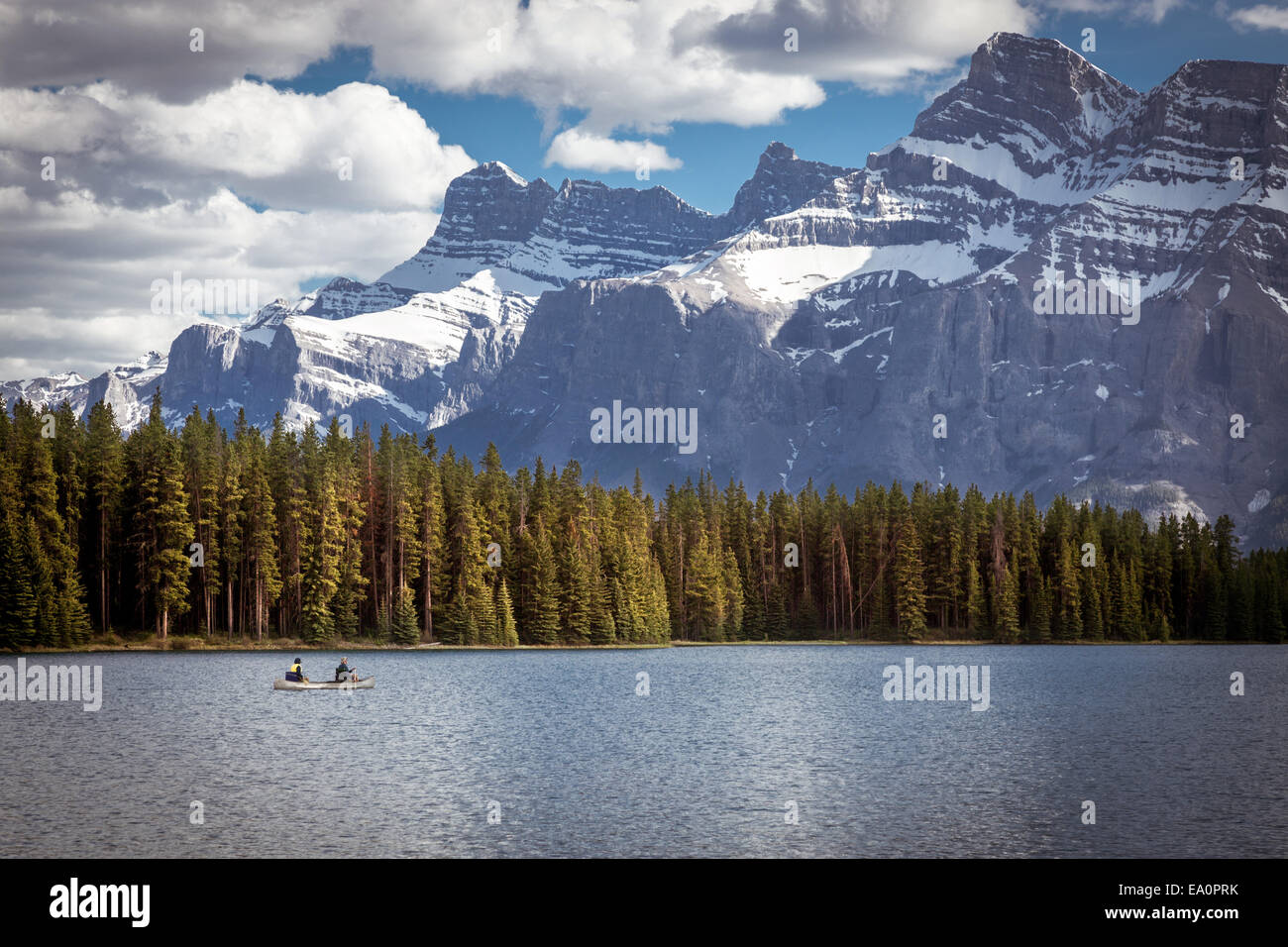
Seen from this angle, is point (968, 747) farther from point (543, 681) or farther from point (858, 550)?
point (858, 550)

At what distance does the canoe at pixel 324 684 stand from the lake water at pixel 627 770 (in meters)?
0.82

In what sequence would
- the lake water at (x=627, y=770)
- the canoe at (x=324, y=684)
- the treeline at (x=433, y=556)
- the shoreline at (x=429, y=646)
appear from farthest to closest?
the treeline at (x=433, y=556) < the shoreline at (x=429, y=646) < the canoe at (x=324, y=684) < the lake water at (x=627, y=770)

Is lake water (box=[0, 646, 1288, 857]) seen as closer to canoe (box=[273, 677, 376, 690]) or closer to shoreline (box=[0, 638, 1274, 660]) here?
canoe (box=[273, 677, 376, 690])

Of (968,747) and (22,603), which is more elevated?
(22,603)

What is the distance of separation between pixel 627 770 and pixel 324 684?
1687 inches

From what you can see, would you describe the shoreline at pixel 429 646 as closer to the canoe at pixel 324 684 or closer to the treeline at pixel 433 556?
the treeline at pixel 433 556

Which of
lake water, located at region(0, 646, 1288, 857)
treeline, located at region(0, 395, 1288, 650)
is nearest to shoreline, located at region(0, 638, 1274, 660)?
treeline, located at region(0, 395, 1288, 650)

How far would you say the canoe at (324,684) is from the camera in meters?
97.4

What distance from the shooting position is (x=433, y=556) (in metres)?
150

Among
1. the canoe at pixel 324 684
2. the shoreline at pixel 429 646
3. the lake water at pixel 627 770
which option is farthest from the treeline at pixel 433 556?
the canoe at pixel 324 684
